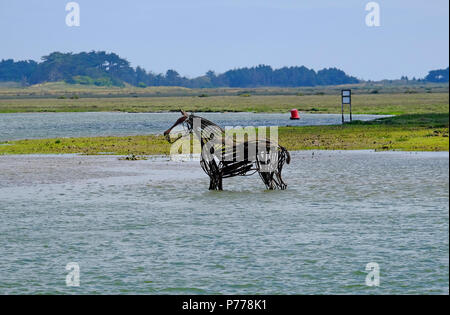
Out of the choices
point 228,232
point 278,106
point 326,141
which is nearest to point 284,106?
point 278,106

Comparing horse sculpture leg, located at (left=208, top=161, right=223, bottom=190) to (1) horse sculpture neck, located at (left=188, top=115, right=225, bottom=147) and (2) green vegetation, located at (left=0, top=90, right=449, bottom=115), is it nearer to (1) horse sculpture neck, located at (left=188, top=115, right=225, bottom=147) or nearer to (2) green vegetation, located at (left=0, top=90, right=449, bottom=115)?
(1) horse sculpture neck, located at (left=188, top=115, right=225, bottom=147)

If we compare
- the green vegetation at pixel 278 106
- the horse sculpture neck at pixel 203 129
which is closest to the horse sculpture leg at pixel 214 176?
the horse sculpture neck at pixel 203 129

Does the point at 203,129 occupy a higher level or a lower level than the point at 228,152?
higher

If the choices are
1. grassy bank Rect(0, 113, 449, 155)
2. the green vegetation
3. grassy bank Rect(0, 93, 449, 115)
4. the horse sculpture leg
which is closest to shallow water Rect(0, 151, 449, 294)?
the horse sculpture leg

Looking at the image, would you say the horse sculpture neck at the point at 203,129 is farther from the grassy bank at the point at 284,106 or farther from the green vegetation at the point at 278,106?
the grassy bank at the point at 284,106

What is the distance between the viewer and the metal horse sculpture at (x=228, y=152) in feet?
69.9

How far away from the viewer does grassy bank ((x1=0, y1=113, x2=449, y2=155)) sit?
37844 millimetres

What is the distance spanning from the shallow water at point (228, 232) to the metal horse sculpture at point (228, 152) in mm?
796

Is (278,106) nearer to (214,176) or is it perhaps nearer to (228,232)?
(214,176)

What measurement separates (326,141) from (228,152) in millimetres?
20268

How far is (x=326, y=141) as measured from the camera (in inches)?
1623

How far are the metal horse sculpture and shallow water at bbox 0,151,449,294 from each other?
31.4 inches
